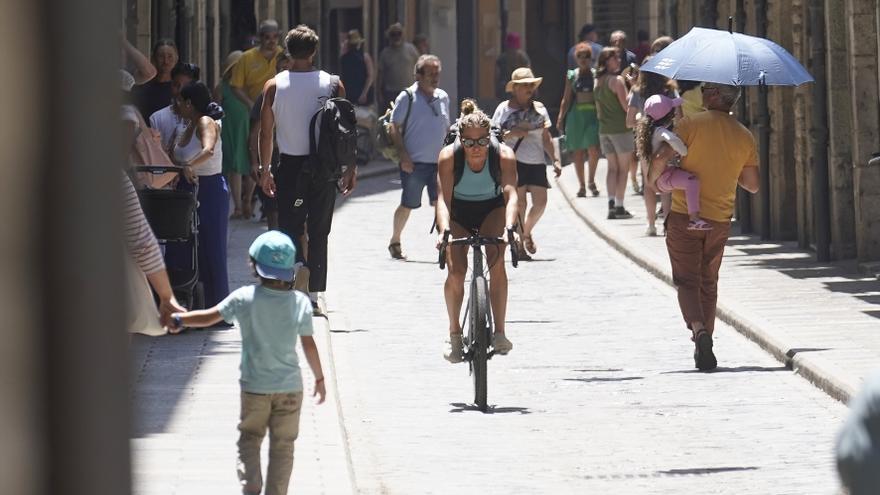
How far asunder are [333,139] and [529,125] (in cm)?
531

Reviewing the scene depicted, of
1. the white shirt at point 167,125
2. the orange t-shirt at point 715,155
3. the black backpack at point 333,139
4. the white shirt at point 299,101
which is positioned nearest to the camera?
the orange t-shirt at point 715,155

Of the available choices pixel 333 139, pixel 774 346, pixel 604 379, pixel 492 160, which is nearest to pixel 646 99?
pixel 333 139

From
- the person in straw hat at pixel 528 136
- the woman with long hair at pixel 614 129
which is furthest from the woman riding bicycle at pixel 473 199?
the woman with long hair at pixel 614 129

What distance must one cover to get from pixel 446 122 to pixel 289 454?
1120 cm

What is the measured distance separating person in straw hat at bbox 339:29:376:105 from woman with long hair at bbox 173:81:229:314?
19309 mm

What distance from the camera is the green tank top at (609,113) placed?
851 inches

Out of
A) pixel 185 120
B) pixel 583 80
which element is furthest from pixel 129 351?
pixel 583 80

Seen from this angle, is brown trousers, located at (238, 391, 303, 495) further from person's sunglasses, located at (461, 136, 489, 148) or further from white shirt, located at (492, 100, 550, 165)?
white shirt, located at (492, 100, 550, 165)

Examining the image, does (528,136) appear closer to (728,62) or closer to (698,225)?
(728,62)

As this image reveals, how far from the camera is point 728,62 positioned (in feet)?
37.9

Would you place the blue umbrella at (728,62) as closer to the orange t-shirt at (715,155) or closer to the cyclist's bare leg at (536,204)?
the orange t-shirt at (715,155)

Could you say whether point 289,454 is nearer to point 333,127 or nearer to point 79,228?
point 79,228

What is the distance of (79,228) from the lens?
3.28ft

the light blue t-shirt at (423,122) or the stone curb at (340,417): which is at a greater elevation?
the light blue t-shirt at (423,122)
